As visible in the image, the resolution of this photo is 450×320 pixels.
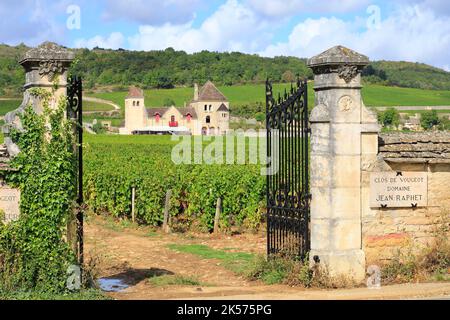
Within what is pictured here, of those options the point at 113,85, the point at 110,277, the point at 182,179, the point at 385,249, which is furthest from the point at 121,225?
the point at 113,85

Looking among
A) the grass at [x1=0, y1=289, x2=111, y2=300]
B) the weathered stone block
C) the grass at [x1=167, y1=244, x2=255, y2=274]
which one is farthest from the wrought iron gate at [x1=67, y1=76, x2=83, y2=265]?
the weathered stone block

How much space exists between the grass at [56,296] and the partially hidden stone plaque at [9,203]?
3.63ft

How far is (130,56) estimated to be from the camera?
532ft

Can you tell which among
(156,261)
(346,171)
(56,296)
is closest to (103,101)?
(156,261)

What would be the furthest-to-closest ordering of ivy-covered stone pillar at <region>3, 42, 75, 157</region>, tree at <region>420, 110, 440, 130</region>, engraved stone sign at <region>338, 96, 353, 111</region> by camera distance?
tree at <region>420, 110, 440, 130</region>
engraved stone sign at <region>338, 96, 353, 111</region>
ivy-covered stone pillar at <region>3, 42, 75, 157</region>

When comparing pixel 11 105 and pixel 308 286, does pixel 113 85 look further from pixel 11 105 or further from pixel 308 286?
pixel 308 286

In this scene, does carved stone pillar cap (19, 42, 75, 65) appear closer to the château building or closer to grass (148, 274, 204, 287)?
grass (148, 274, 204, 287)

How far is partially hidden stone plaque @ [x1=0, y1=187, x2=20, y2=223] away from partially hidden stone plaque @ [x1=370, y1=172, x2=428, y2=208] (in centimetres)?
541

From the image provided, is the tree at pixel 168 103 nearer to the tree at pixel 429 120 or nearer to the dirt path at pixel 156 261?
the tree at pixel 429 120

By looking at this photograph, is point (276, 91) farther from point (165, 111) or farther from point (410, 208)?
point (410, 208)

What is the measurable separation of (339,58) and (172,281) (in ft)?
14.9

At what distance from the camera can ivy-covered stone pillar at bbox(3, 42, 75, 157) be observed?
10594 mm

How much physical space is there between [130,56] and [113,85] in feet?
71.2

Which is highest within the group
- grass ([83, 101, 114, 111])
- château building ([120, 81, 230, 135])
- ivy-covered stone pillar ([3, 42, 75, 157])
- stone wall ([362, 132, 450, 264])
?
grass ([83, 101, 114, 111])
